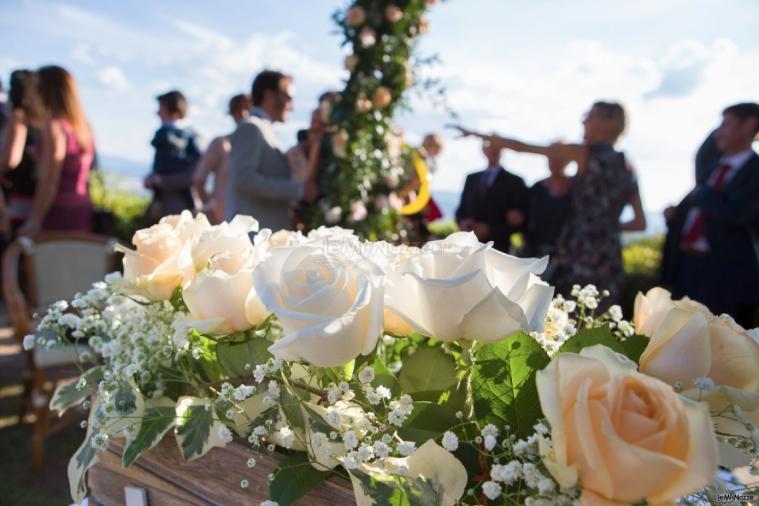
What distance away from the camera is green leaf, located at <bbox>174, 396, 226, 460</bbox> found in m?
0.76

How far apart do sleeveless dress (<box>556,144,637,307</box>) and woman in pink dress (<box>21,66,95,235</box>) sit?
3.03 m

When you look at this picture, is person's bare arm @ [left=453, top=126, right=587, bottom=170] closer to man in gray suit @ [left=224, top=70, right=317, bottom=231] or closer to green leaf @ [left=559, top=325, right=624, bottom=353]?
man in gray suit @ [left=224, top=70, right=317, bottom=231]

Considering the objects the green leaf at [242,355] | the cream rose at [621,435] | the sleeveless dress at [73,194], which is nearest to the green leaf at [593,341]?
the cream rose at [621,435]

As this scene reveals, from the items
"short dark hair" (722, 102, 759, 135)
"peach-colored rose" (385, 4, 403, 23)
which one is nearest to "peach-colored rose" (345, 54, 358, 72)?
"peach-colored rose" (385, 4, 403, 23)

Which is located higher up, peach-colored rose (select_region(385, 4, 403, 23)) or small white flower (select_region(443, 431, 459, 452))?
peach-colored rose (select_region(385, 4, 403, 23))

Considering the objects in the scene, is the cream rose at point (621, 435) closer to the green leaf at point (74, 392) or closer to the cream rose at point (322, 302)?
the cream rose at point (322, 302)

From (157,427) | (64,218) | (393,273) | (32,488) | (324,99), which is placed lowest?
(32,488)

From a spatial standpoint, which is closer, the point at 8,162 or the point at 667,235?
the point at 667,235

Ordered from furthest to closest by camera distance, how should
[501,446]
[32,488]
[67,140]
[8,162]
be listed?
[8,162], [67,140], [32,488], [501,446]

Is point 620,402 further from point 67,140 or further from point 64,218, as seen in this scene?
point 64,218

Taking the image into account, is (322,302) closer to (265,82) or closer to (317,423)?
(317,423)

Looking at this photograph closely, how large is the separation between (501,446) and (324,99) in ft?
11.7

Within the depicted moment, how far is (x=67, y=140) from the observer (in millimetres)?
3705

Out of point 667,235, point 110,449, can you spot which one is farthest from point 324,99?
point 110,449
